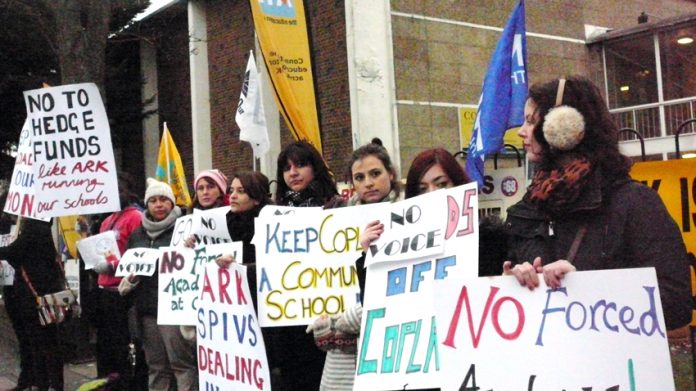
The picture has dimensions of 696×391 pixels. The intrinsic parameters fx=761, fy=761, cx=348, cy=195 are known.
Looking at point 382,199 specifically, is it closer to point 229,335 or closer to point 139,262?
point 229,335

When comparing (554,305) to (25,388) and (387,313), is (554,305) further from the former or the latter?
(25,388)

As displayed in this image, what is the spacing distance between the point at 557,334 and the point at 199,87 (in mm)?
17570

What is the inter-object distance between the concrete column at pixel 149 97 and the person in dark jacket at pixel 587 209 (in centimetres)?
2032

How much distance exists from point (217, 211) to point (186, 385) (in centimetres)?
131

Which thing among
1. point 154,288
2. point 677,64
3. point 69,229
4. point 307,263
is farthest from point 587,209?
point 677,64

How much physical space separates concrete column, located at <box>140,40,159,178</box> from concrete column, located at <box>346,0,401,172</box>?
29.3ft

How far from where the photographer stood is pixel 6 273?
7.05m

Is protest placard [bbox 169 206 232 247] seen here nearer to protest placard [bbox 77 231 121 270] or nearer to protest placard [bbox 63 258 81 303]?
protest placard [bbox 77 231 121 270]

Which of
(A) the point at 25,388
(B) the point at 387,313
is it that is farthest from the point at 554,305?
(A) the point at 25,388

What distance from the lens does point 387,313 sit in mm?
3049

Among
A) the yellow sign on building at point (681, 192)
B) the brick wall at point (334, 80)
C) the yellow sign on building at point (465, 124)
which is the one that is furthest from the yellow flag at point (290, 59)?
the yellow sign on building at point (465, 124)

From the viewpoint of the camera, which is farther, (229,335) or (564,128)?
(229,335)

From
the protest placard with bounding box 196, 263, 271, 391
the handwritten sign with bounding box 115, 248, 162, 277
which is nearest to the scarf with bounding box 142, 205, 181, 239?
the handwritten sign with bounding box 115, 248, 162, 277

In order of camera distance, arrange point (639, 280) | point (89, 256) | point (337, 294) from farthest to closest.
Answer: point (89, 256)
point (337, 294)
point (639, 280)
